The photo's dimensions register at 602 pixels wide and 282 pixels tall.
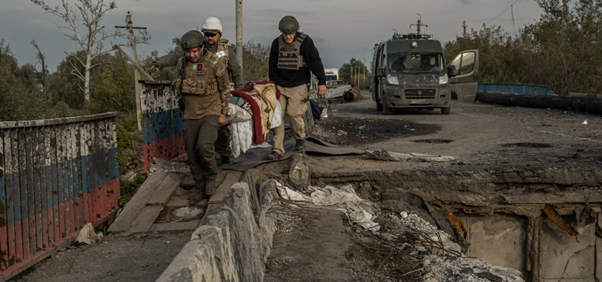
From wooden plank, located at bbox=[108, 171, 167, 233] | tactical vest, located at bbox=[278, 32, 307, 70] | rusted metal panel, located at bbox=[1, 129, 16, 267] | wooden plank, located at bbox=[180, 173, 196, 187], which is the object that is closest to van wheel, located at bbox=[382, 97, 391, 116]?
tactical vest, located at bbox=[278, 32, 307, 70]

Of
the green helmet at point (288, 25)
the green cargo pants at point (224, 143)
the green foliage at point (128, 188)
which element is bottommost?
the green foliage at point (128, 188)

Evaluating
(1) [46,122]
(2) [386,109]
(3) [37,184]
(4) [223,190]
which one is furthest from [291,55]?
(2) [386,109]

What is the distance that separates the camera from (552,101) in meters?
17.4

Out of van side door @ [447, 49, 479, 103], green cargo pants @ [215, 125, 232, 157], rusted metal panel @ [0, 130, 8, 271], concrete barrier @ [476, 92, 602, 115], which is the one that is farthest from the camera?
van side door @ [447, 49, 479, 103]

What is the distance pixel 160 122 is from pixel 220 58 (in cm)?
123

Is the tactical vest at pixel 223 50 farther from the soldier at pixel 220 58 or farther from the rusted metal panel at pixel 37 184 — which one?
the rusted metal panel at pixel 37 184

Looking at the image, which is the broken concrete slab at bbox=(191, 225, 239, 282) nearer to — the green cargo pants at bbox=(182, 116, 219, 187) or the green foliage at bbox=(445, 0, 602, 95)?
the green cargo pants at bbox=(182, 116, 219, 187)

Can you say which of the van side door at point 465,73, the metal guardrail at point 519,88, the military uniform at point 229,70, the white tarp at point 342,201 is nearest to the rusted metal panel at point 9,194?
the military uniform at point 229,70

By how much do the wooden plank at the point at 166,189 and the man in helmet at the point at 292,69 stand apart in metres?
1.33

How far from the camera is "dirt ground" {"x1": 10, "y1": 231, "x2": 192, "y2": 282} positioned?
3.43m

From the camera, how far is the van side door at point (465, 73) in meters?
18.0

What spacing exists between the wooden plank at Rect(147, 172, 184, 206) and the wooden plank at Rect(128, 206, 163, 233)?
0.08 metres

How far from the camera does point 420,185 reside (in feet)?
19.9

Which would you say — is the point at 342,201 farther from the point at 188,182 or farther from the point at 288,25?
the point at 288,25
